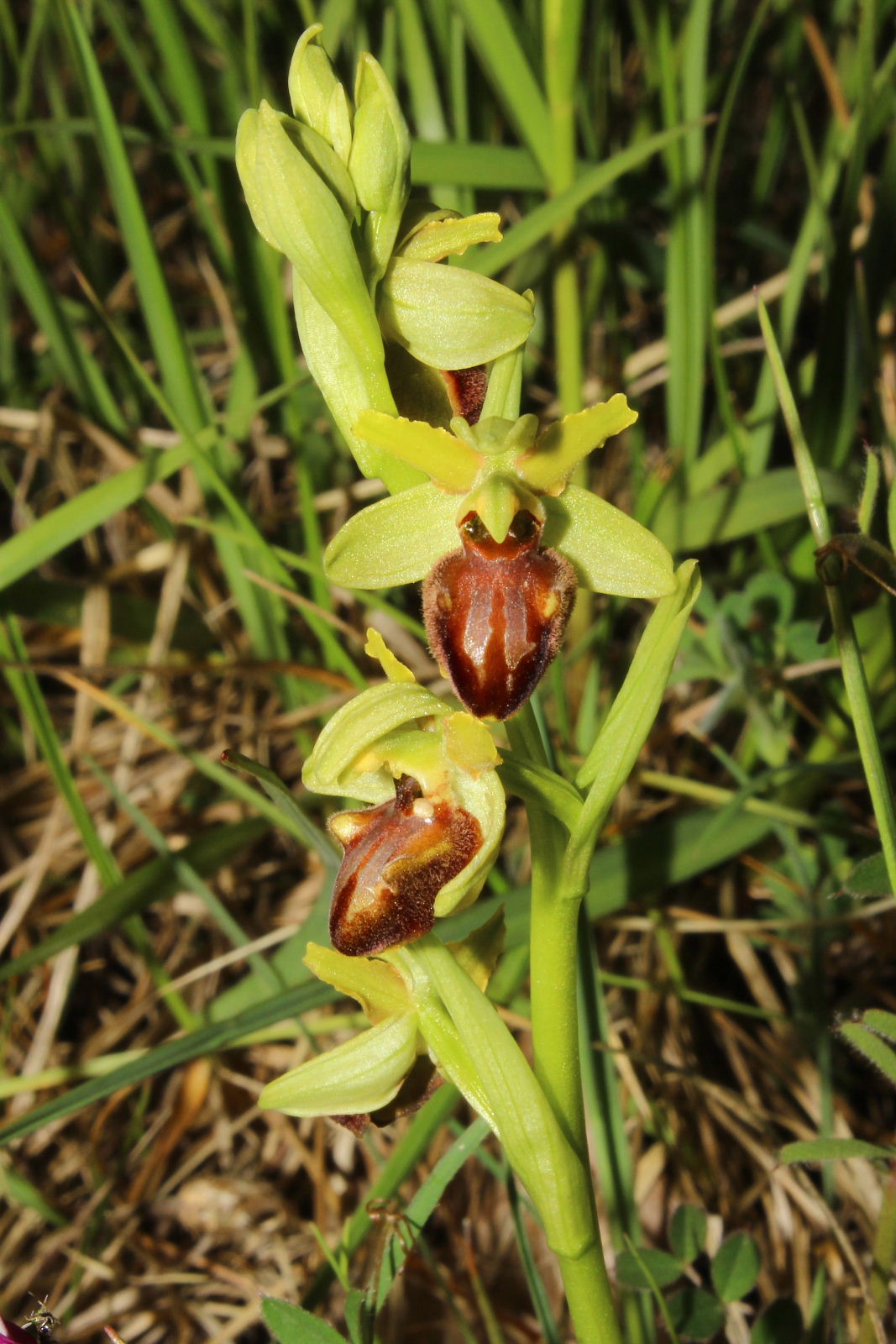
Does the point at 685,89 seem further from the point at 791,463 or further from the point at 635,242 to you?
the point at 791,463

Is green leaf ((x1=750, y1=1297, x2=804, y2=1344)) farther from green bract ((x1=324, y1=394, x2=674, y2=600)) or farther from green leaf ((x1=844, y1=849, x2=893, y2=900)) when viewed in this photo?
green bract ((x1=324, y1=394, x2=674, y2=600))

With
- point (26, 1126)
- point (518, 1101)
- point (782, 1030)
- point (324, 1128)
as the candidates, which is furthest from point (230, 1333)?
point (782, 1030)

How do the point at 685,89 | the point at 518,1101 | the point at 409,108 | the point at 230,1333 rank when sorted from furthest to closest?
the point at 409,108 < the point at 685,89 < the point at 230,1333 < the point at 518,1101

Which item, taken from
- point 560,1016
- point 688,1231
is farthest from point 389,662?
point 688,1231

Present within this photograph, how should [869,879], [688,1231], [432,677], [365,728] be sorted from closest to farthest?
[365,728], [869,879], [688,1231], [432,677]

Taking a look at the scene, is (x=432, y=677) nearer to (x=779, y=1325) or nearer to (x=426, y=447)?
(x=426, y=447)

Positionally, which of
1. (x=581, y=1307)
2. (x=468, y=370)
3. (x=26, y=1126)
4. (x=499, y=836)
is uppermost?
(x=468, y=370)

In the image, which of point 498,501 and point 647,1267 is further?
point 647,1267
